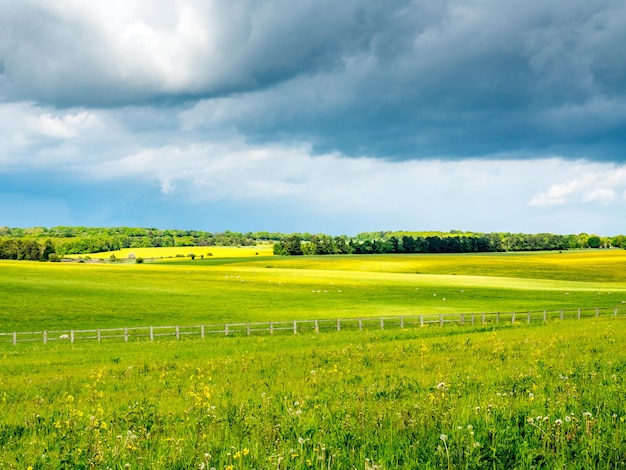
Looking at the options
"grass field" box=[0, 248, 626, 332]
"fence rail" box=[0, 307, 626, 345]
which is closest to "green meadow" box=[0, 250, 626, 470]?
"fence rail" box=[0, 307, 626, 345]

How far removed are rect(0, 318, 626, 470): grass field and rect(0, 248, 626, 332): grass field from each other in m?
43.7

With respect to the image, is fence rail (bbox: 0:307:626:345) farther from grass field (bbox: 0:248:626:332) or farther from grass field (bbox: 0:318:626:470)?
grass field (bbox: 0:318:626:470)

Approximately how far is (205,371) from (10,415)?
764cm

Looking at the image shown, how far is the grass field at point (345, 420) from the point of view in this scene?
5562 millimetres

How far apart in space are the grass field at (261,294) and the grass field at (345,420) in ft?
143

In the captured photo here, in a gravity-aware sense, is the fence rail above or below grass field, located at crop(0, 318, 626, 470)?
below

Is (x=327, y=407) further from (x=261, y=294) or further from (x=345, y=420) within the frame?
(x=261, y=294)

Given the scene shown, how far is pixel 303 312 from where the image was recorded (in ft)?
208

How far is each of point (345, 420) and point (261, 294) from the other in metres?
71.0

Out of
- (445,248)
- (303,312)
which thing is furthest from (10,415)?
(445,248)

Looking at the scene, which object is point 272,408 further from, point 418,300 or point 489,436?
point 418,300

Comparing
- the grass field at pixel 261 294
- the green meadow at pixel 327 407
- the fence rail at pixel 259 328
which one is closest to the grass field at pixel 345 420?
the green meadow at pixel 327 407

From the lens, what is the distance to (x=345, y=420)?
7.17 m

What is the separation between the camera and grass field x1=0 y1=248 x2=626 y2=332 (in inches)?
2356
